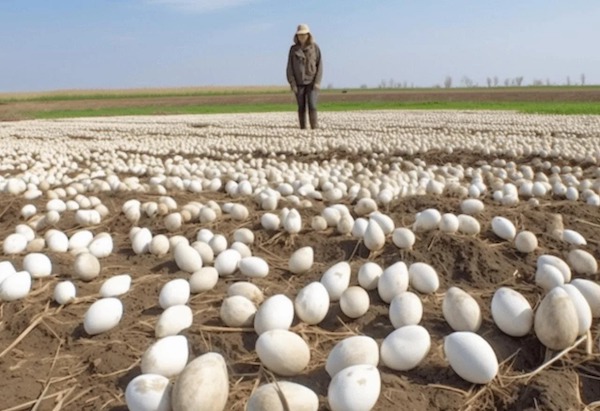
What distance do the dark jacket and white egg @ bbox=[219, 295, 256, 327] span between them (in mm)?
9832

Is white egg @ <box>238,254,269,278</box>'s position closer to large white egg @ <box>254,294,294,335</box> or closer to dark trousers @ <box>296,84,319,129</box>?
large white egg @ <box>254,294,294,335</box>

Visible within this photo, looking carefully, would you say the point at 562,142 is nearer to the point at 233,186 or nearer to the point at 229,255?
the point at 233,186

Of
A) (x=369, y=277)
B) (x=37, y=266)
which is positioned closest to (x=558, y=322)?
(x=369, y=277)

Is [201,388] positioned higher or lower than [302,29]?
lower

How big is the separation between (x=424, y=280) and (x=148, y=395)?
4.14 feet

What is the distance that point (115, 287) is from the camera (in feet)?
8.77

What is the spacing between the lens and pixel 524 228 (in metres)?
3.48

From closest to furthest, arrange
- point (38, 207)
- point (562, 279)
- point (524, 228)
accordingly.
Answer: point (562, 279) < point (524, 228) < point (38, 207)

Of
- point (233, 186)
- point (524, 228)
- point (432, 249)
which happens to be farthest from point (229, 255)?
point (233, 186)

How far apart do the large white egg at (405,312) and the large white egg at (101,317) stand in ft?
3.43

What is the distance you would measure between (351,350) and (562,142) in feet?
23.3

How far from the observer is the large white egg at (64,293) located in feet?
8.55

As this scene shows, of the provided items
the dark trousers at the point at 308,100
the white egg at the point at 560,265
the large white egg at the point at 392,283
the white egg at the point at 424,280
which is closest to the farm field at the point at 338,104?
the dark trousers at the point at 308,100

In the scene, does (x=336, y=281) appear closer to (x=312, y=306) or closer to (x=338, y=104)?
(x=312, y=306)
